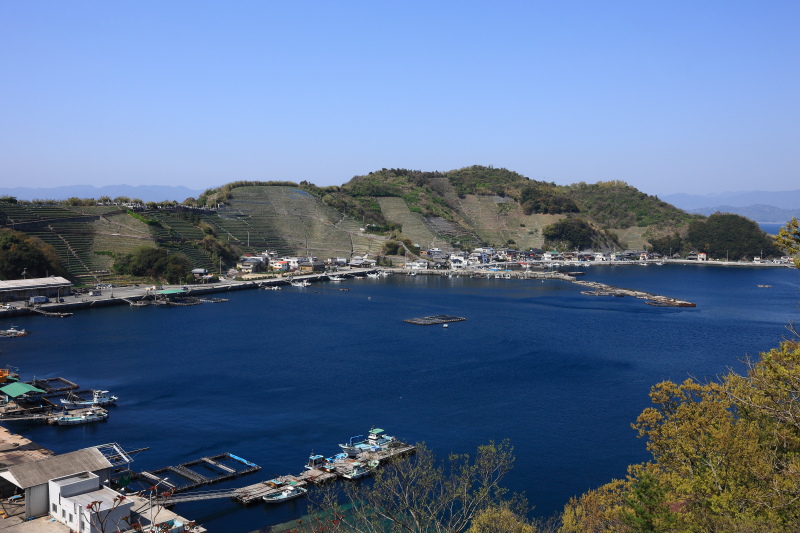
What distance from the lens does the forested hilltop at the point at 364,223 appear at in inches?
1905

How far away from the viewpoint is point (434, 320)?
37750 millimetres

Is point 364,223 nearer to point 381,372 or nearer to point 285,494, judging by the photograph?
point 381,372

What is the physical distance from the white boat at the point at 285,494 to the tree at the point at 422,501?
797 mm

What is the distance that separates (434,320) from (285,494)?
23.3m

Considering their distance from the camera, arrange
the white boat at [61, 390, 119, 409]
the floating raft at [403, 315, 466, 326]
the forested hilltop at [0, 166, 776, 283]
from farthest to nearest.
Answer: the forested hilltop at [0, 166, 776, 283] → the floating raft at [403, 315, 466, 326] → the white boat at [61, 390, 119, 409]

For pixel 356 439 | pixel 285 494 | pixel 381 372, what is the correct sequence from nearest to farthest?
pixel 285 494 < pixel 356 439 < pixel 381 372

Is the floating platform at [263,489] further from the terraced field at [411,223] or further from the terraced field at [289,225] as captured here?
the terraced field at [411,223]

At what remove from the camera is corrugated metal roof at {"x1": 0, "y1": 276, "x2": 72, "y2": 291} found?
38.7 metres

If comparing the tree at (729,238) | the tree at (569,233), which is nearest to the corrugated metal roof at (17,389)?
the tree at (569,233)

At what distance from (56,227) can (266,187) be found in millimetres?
34950

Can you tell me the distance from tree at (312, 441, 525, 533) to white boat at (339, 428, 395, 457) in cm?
98

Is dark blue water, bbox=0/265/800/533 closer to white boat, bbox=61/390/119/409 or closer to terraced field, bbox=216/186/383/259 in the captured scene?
white boat, bbox=61/390/119/409

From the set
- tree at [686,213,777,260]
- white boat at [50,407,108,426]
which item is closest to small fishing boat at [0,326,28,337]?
white boat at [50,407,108,426]

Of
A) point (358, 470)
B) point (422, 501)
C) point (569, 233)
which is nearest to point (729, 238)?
point (569, 233)
